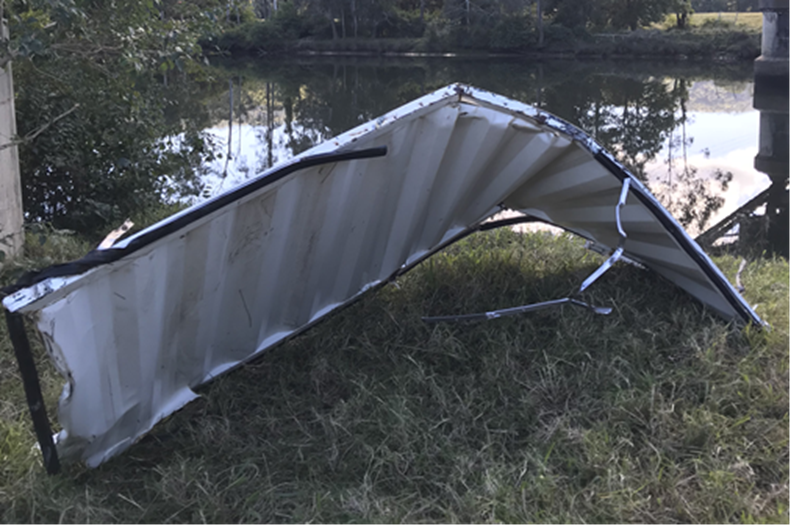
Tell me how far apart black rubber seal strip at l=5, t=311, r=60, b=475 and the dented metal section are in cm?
6

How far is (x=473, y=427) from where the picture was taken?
2.78 m

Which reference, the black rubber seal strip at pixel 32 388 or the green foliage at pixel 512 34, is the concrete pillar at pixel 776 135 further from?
the green foliage at pixel 512 34

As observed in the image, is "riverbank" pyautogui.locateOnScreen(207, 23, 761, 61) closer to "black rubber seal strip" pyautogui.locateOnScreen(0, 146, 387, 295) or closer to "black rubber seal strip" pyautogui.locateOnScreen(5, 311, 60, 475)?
"black rubber seal strip" pyautogui.locateOnScreen(0, 146, 387, 295)

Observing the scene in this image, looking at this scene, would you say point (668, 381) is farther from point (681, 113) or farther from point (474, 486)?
point (681, 113)

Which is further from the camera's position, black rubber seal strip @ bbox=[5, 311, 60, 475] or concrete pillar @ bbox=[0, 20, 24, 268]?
concrete pillar @ bbox=[0, 20, 24, 268]

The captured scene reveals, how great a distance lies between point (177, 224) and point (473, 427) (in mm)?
1330

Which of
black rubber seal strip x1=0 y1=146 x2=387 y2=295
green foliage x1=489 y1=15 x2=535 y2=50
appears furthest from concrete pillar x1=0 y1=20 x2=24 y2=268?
green foliage x1=489 y1=15 x2=535 y2=50

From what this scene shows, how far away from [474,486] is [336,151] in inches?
53.4

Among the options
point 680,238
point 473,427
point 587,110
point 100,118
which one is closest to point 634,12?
point 587,110

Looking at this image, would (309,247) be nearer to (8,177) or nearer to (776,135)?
(776,135)

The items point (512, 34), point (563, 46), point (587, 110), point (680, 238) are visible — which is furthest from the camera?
point (512, 34)

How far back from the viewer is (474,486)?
2438 mm

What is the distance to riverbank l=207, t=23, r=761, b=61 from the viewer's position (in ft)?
94.1

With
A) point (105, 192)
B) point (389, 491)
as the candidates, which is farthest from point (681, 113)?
point (389, 491)
